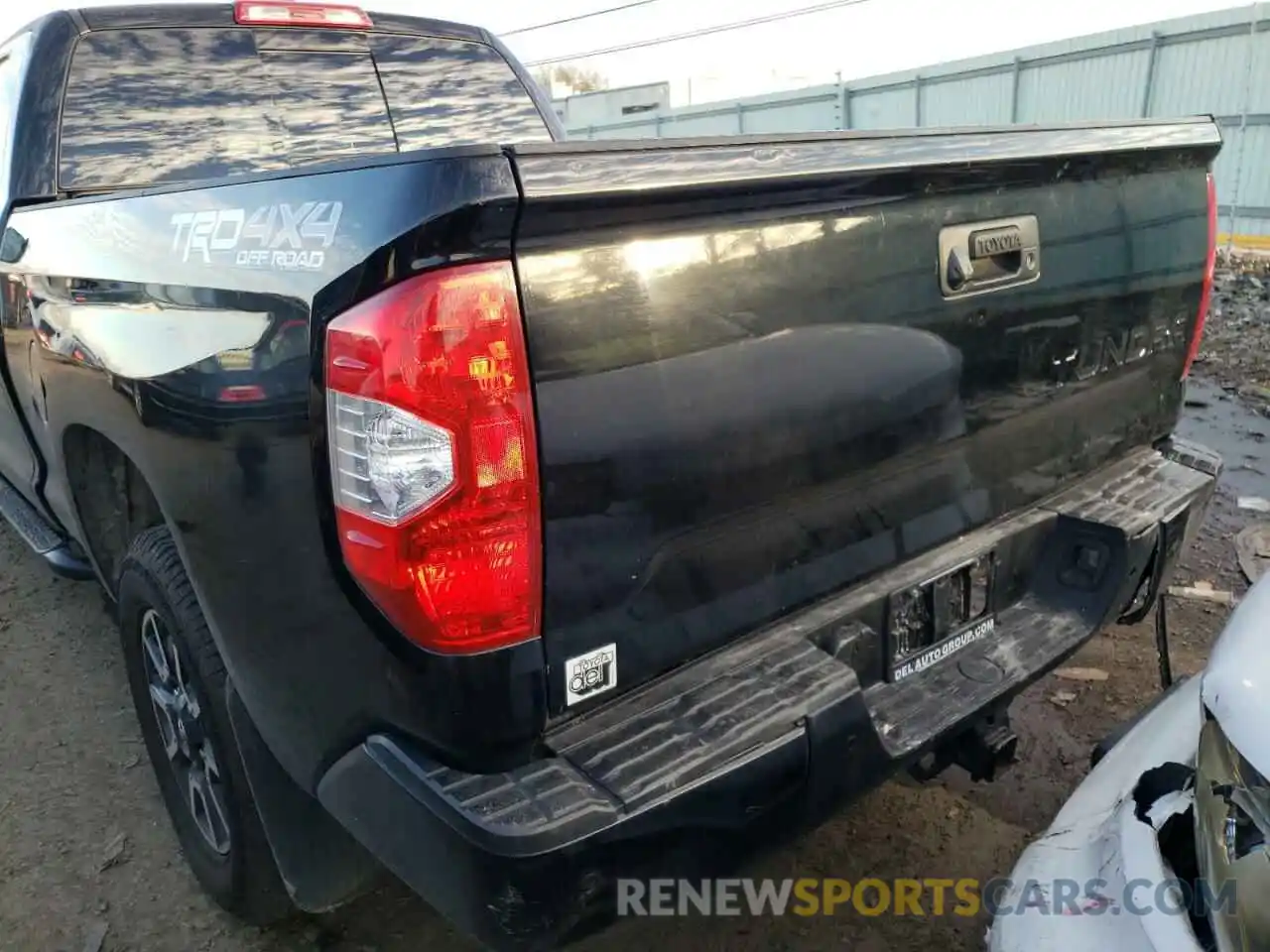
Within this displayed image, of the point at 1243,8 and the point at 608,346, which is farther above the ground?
the point at 1243,8

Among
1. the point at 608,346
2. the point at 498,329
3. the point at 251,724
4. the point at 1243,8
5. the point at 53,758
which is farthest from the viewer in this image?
the point at 1243,8

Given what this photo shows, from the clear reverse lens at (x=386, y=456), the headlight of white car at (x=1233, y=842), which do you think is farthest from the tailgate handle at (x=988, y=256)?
the clear reverse lens at (x=386, y=456)

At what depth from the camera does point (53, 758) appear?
3086 millimetres

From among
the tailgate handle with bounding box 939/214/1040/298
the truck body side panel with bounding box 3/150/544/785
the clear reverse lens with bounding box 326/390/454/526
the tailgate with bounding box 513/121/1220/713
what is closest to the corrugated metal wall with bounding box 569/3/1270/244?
the tailgate with bounding box 513/121/1220/713

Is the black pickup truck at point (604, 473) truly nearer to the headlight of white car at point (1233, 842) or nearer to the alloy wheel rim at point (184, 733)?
the alloy wheel rim at point (184, 733)

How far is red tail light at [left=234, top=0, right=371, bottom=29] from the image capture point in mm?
3520

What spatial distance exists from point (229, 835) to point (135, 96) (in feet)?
7.81

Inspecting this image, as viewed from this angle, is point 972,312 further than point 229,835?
No

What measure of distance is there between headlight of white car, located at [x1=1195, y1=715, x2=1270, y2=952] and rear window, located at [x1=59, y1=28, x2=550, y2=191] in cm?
312

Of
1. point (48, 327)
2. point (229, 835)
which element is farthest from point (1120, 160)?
point (48, 327)

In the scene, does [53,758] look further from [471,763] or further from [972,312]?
[972,312]

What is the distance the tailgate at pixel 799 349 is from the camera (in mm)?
1519

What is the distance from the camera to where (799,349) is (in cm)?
176

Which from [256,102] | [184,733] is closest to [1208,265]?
[184,733]
